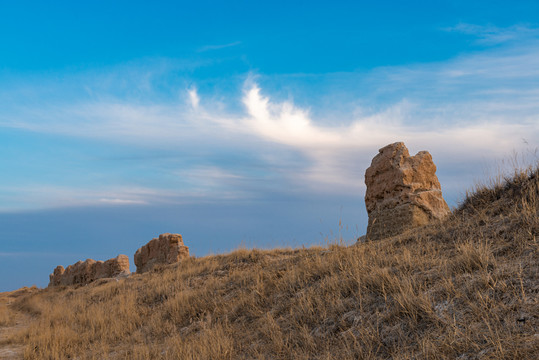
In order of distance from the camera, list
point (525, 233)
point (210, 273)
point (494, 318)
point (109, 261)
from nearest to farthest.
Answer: point (494, 318), point (525, 233), point (210, 273), point (109, 261)

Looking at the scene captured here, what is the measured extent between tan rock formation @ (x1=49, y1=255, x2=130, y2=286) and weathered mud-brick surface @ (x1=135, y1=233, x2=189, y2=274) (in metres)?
2.22

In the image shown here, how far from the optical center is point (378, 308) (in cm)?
494

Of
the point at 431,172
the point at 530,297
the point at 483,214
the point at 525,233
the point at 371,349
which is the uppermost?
the point at 431,172

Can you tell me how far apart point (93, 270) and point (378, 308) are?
27.7 metres

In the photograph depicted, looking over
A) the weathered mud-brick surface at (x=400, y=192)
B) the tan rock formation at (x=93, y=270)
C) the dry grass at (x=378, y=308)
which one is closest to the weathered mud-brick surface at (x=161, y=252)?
the tan rock formation at (x=93, y=270)

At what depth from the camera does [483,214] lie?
761 centimetres

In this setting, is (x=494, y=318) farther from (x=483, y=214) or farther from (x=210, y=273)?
(x=210, y=273)

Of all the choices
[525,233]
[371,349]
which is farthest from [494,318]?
[525,233]

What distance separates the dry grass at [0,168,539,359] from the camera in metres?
3.91

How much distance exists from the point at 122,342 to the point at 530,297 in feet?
24.0

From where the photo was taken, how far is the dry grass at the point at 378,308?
3.91 metres

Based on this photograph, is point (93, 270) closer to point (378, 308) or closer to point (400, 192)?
point (400, 192)

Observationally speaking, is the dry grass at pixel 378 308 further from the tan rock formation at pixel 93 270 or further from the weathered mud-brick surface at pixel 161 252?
the tan rock formation at pixel 93 270

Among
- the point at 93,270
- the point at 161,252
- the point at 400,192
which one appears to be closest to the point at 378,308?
→ the point at 400,192
